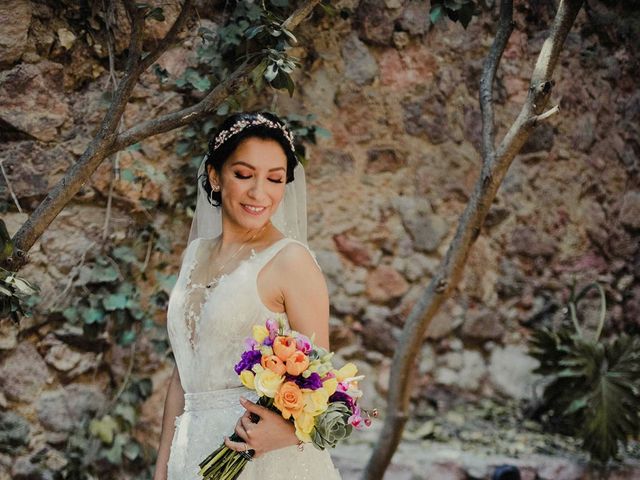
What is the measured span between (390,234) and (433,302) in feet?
3.83

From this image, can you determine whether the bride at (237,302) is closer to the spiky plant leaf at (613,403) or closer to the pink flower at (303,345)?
the pink flower at (303,345)

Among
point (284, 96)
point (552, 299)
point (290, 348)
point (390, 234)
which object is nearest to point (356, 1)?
point (284, 96)

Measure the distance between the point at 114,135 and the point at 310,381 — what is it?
94 cm

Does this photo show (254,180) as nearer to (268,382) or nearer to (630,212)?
(268,382)

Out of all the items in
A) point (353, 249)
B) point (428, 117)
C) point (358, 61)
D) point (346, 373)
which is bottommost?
point (346, 373)

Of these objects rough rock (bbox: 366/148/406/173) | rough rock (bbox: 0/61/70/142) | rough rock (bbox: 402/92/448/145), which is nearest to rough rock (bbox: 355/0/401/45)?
rough rock (bbox: 402/92/448/145)

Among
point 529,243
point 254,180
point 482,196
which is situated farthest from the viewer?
point 529,243

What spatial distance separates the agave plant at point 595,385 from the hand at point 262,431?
6.83ft

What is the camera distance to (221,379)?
192 centimetres

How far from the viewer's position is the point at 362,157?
3.87 meters

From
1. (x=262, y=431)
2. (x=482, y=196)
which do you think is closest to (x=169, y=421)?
(x=262, y=431)

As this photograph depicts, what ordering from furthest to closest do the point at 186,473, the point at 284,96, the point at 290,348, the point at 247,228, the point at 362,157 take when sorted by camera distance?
the point at 362,157 → the point at 284,96 → the point at 247,228 → the point at 186,473 → the point at 290,348

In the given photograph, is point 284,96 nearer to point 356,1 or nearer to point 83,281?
point 356,1

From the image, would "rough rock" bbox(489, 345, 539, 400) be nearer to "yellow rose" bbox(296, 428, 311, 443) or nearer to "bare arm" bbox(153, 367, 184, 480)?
"bare arm" bbox(153, 367, 184, 480)
